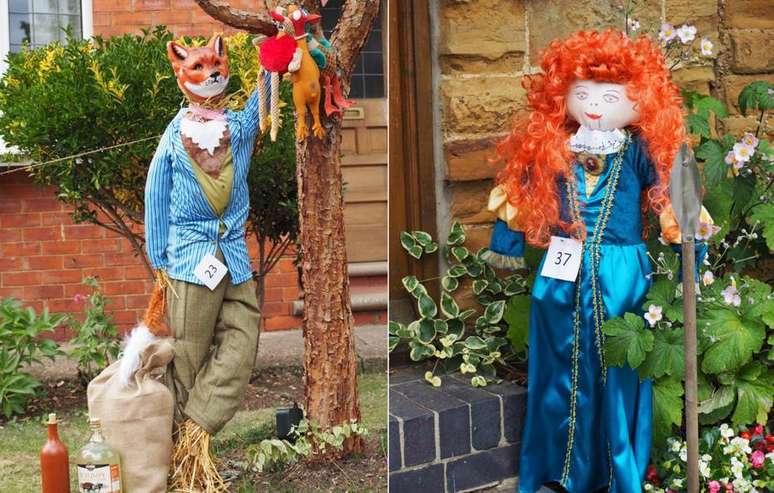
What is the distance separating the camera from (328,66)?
2.71 m

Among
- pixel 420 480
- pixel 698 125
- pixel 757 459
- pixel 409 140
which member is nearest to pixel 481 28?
pixel 409 140

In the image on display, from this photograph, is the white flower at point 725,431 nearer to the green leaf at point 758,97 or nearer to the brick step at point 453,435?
the brick step at point 453,435

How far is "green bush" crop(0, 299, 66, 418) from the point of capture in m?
3.77

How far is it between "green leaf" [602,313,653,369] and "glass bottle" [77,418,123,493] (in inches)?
59.1

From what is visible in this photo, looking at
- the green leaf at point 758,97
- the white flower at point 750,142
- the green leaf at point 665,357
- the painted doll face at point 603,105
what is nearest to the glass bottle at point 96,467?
the green leaf at point 665,357

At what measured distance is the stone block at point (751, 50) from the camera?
3699mm

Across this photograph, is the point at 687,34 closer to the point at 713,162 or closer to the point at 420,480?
the point at 713,162

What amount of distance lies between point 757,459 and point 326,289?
4.90 feet

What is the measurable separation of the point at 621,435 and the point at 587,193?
2.50 ft

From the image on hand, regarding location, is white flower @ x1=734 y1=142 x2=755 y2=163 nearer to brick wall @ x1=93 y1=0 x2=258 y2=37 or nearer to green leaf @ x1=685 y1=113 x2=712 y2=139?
green leaf @ x1=685 y1=113 x2=712 y2=139

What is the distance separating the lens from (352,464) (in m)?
3.13

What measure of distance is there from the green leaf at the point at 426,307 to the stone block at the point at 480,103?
616mm

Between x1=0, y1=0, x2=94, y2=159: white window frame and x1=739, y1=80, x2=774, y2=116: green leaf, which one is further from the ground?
x1=0, y1=0, x2=94, y2=159: white window frame

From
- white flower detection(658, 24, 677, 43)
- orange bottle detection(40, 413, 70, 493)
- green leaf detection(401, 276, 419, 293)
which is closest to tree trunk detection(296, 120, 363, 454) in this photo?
green leaf detection(401, 276, 419, 293)
